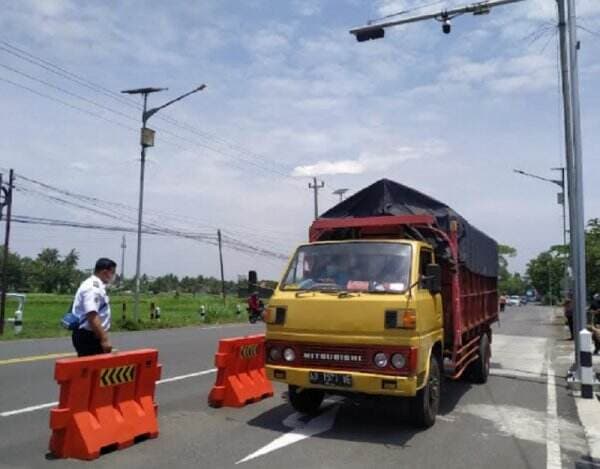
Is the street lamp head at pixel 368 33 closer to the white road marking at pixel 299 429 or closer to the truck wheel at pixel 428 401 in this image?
the truck wheel at pixel 428 401

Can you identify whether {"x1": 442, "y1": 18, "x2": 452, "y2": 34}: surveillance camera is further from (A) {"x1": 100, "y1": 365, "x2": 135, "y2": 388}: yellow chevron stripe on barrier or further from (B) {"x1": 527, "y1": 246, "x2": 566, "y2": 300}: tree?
(B) {"x1": 527, "y1": 246, "x2": 566, "y2": 300}: tree

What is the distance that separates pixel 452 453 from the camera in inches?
258

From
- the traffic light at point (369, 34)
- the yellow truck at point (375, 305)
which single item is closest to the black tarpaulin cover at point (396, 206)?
the yellow truck at point (375, 305)

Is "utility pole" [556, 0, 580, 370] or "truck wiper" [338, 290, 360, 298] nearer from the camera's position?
"truck wiper" [338, 290, 360, 298]

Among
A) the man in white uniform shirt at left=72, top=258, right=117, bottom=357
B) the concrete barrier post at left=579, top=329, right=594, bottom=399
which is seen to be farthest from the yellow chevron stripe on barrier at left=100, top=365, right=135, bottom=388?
the concrete barrier post at left=579, top=329, right=594, bottom=399

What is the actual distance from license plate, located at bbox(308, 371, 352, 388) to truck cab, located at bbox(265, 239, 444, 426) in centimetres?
1

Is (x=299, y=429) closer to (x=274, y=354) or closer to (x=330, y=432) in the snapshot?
(x=330, y=432)

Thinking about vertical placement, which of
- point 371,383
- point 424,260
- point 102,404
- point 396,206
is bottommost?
point 102,404

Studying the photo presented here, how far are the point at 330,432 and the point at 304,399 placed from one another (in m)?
0.99

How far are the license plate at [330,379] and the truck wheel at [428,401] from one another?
964mm

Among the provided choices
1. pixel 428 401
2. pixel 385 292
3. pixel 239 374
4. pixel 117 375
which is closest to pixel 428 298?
pixel 385 292

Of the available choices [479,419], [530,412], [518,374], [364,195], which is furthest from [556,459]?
[518,374]

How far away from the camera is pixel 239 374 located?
29.9ft

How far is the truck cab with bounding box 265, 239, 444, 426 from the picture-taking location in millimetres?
6836
